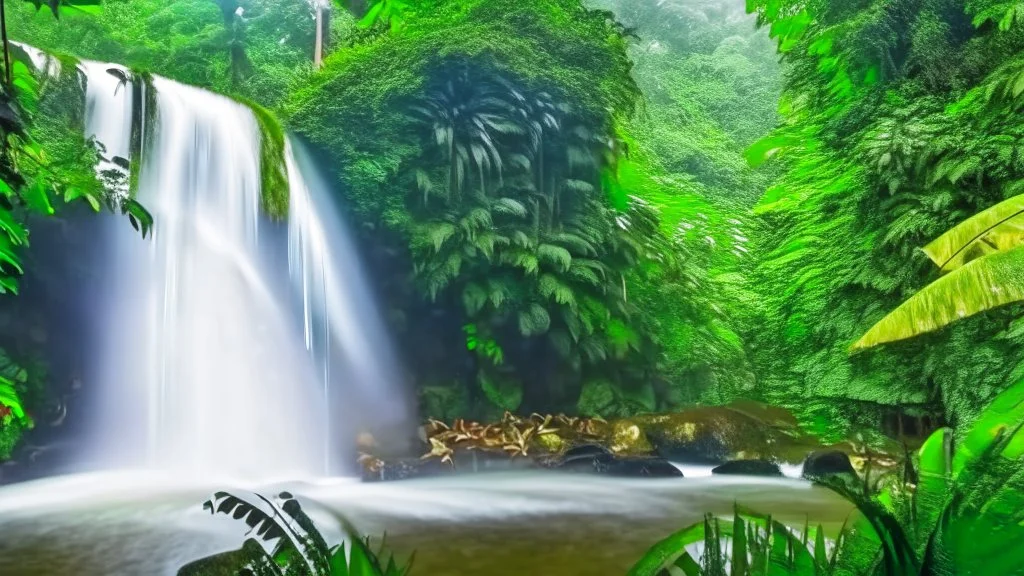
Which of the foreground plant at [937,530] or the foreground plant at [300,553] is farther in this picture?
the foreground plant at [300,553]

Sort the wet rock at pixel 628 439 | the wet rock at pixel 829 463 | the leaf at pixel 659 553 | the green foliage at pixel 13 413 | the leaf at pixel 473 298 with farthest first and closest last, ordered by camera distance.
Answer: the leaf at pixel 473 298 < the wet rock at pixel 628 439 < the wet rock at pixel 829 463 < the green foliage at pixel 13 413 < the leaf at pixel 659 553

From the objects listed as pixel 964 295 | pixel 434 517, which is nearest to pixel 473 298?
pixel 434 517

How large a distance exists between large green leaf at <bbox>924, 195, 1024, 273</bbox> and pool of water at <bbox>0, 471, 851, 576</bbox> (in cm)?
225

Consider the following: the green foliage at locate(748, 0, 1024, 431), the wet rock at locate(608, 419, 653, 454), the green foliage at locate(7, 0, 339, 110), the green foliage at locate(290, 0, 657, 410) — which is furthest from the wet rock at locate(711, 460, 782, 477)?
the green foliage at locate(7, 0, 339, 110)

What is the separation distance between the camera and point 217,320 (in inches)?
305

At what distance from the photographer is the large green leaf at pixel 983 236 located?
5.34 metres

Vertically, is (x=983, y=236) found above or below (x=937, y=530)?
above

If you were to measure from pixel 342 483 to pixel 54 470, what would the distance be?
9.09 ft

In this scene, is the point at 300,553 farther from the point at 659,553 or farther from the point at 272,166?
the point at 272,166

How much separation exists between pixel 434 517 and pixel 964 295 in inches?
159

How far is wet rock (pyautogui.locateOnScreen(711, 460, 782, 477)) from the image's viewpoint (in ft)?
24.8

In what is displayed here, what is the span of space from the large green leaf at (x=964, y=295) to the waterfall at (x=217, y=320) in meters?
5.86

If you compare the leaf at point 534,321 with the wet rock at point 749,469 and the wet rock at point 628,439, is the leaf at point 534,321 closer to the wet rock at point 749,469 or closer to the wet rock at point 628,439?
the wet rock at point 628,439

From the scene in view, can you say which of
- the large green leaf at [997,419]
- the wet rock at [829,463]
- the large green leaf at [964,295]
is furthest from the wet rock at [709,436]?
the large green leaf at [997,419]
